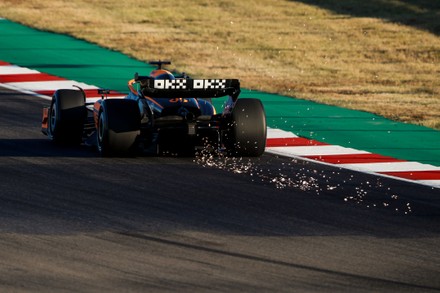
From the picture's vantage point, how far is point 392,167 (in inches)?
654

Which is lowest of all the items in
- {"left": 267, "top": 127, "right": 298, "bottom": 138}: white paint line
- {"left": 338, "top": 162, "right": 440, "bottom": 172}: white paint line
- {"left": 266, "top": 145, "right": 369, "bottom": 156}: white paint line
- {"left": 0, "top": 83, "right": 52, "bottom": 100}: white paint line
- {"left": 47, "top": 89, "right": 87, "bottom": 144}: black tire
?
{"left": 0, "top": 83, "right": 52, "bottom": 100}: white paint line

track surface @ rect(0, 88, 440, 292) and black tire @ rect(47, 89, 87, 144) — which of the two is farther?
black tire @ rect(47, 89, 87, 144)

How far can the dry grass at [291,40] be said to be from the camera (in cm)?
2402

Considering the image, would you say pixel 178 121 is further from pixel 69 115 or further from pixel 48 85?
pixel 48 85

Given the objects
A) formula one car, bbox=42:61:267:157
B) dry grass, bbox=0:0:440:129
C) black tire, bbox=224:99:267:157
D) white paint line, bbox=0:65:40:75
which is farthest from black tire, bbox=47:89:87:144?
white paint line, bbox=0:65:40:75

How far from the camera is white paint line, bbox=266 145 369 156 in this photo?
17547mm

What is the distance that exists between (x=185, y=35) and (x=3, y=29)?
4.07 meters

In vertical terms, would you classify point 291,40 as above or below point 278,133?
above

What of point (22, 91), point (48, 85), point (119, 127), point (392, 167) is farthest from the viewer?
point (48, 85)

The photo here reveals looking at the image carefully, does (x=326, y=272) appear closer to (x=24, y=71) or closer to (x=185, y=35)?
(x=24, y=71)

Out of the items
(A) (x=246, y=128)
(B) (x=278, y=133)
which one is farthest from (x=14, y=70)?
(A) (x=246, y=128)

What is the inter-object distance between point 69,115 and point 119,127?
1406mm

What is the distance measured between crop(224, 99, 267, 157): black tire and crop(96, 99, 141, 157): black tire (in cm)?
116

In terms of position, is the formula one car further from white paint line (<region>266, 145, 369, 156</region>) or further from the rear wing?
white paint line (<region>266, 145, 369, 156</region>)
